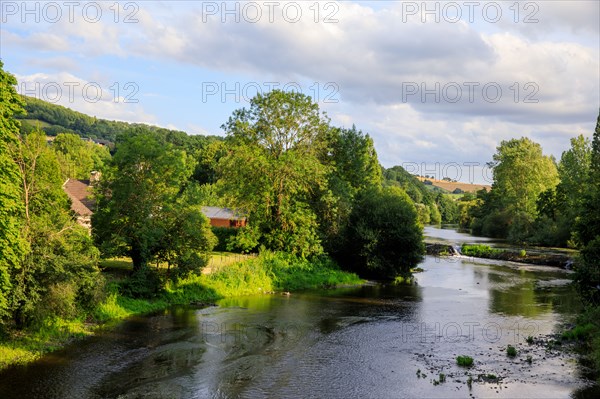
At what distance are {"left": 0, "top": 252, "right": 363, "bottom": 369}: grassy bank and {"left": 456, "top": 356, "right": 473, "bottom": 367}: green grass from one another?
63.3 feet

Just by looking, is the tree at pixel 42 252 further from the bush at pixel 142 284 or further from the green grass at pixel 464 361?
the green grass at pixel 464 361

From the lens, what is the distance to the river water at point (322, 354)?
2052 cm

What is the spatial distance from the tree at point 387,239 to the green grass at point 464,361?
27028mm

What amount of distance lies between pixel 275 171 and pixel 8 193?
30291 millimetres

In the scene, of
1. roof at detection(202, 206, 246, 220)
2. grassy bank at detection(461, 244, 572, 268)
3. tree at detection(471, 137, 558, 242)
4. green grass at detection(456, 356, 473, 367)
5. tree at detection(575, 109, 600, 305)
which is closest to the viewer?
green grass at detection(456, 356, 473, 367)

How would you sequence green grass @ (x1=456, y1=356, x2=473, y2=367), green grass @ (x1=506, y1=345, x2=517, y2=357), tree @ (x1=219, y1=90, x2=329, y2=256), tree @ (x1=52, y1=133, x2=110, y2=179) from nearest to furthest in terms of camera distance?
green grass @ (x1=456, y1=356, x2=473, y2=367) → green grass @ (x1=506, y1=345, x2=517, y2=357) → tree @ (x1=219, y1=90, x2=329, y2=256) → tree @ (x1=52, y1=133, x2=110, y2=179)

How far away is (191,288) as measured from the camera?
3906 cm

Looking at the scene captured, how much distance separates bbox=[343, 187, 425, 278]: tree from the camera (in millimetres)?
51469

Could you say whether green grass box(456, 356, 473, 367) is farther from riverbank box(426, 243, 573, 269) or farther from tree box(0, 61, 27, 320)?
riverbank box(426, 243, 573, 269)

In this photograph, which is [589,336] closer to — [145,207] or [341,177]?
[145,207]

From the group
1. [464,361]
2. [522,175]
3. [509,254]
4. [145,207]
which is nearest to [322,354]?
→ [464,361]

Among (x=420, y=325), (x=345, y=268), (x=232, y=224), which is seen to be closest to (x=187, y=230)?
(x=420, y=325)

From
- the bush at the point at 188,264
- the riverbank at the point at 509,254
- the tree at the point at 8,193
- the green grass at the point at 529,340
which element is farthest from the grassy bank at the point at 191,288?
the riverbank at the point at 509,254

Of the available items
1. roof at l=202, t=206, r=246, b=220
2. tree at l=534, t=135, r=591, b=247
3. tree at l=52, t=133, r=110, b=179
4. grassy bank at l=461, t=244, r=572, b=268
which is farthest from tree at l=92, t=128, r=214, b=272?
tree at l=52, t=133, r=110, b=179
